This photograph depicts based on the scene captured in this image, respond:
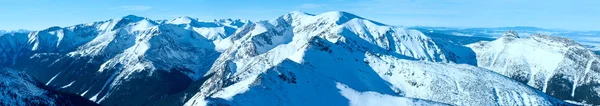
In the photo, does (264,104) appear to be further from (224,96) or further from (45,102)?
(45,102)

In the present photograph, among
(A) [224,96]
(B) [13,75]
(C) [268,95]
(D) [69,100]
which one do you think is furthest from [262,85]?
(B) [13,75]

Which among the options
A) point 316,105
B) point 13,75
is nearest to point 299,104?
point 316,105

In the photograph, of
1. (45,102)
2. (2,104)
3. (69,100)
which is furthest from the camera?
(69,100)

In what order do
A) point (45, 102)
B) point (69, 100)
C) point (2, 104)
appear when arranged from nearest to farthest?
point (2, 104) → point (45, 102) → point (69, 100)

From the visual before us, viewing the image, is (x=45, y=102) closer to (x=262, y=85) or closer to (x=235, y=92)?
(x=235, y=92)

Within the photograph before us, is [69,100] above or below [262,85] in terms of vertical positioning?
below

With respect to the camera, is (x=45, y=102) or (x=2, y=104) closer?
(x=2, y=104)
